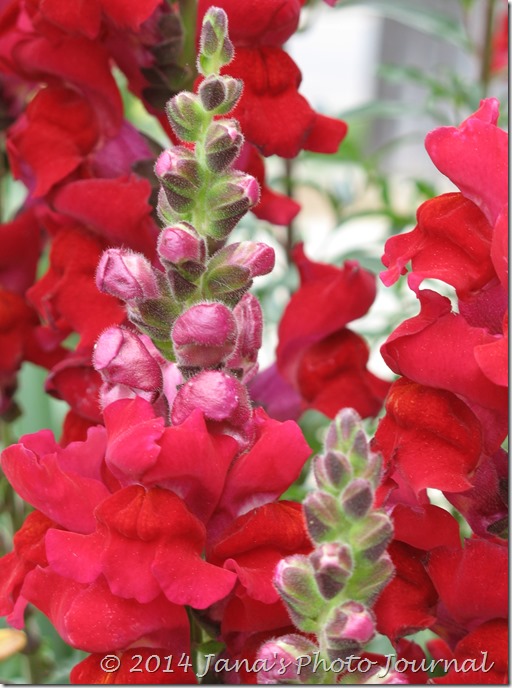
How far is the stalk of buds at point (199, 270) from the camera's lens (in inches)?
14.5

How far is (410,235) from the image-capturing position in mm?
408

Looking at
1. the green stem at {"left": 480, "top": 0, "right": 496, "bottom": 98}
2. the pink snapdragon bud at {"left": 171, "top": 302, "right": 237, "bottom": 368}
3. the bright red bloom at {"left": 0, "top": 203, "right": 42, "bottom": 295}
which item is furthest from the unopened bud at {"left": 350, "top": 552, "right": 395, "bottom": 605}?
the green stem at {"left": 480, "top": 0, "right": 496, "bottom": 98}

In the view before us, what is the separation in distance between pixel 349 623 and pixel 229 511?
112 mm

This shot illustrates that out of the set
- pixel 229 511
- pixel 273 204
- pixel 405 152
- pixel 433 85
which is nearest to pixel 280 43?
pixel 273 204

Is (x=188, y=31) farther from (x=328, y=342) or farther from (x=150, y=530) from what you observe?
(x=150, y=530)

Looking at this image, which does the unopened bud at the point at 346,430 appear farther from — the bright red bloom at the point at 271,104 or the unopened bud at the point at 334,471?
the bright red bloom at the point at 271,104

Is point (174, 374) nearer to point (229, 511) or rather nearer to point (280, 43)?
point (229, 511)

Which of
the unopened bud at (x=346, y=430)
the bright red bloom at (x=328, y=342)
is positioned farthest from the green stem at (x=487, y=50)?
the unopened bud at (x=346, y=430)

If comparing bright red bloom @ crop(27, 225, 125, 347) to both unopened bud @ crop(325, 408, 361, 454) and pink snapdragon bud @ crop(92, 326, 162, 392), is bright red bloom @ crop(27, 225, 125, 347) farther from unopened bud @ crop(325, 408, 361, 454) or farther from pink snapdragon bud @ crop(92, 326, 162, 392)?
unopened bud @ crop(325, 408, 361, 454)

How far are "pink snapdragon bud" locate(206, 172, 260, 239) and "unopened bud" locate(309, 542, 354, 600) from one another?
0.13 metres

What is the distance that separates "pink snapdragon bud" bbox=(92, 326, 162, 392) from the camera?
1.31 ft

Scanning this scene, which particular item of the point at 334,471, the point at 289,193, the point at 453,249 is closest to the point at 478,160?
the point at 453,249

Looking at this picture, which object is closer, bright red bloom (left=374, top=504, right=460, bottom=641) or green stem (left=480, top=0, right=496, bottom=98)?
bright red bloom (left=374, top=504, right=460, bottom=641)

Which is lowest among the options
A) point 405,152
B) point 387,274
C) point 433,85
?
point 405,152
